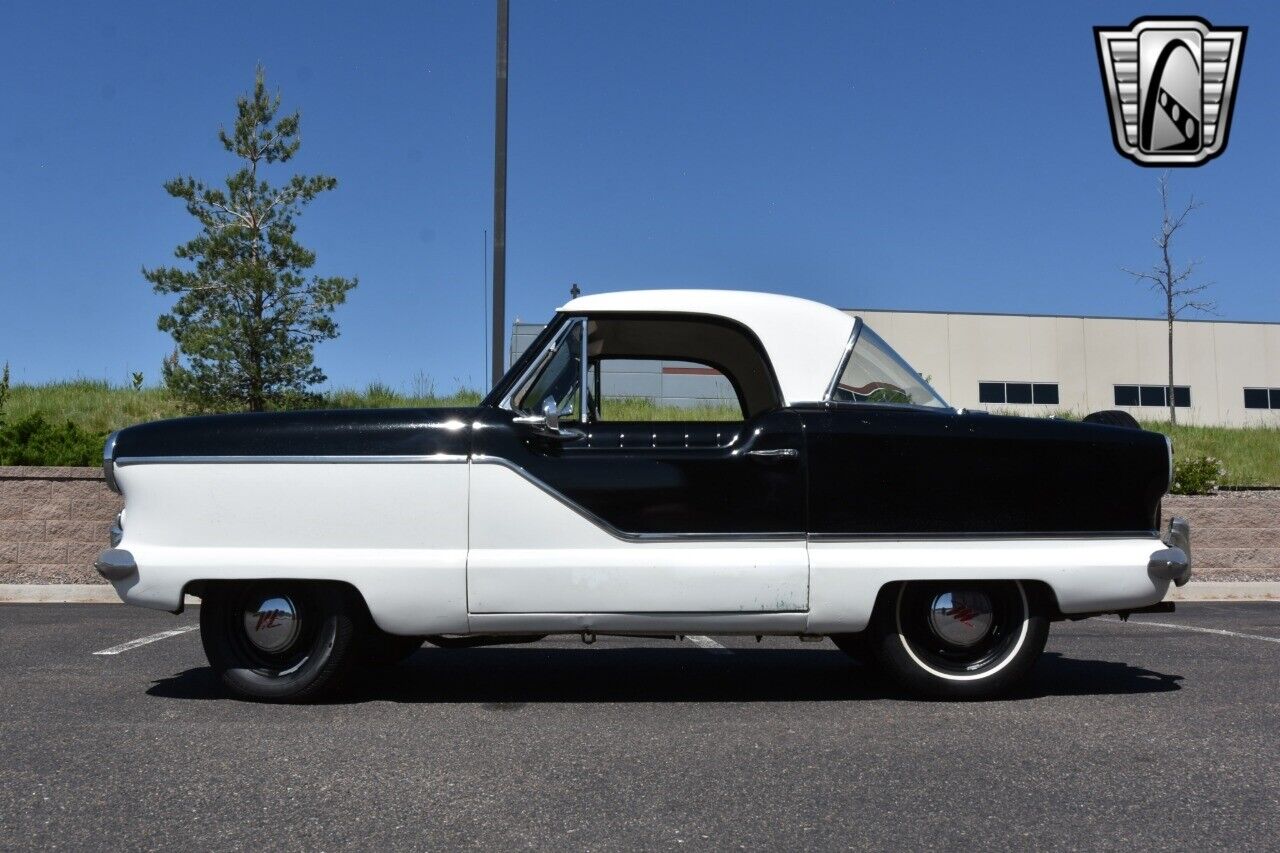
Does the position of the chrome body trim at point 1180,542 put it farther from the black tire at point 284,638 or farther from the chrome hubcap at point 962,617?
the black tire at point 284,638

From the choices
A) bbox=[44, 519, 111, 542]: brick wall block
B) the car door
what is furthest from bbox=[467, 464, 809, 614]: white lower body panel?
bbox=[44, 519, 111, 542]: brick wall block

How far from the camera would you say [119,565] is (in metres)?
5.13

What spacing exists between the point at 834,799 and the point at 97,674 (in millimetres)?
4122

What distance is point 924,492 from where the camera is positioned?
5152 mm

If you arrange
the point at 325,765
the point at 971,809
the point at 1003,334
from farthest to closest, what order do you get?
the point at 1003,334
the point at 325,765
the point at 971,809

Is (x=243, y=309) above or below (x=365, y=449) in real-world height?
above

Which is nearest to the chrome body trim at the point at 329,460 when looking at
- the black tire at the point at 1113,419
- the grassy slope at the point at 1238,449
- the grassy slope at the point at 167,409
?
the black tire at the point at 1113,419

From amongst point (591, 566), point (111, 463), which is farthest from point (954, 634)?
point (111, 463)

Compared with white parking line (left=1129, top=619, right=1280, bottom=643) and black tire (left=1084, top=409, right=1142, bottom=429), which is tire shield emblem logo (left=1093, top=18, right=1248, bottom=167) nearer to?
white parking line (left=1129, top=619, right=1280, bottom=643)

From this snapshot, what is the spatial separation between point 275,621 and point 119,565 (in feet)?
2.34

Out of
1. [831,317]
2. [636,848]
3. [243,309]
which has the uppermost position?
[243,309]

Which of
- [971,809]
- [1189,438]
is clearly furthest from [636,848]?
[1189,438]

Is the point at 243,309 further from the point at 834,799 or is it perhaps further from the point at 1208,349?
the point at 1208,349

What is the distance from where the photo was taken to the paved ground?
3.38 meters
